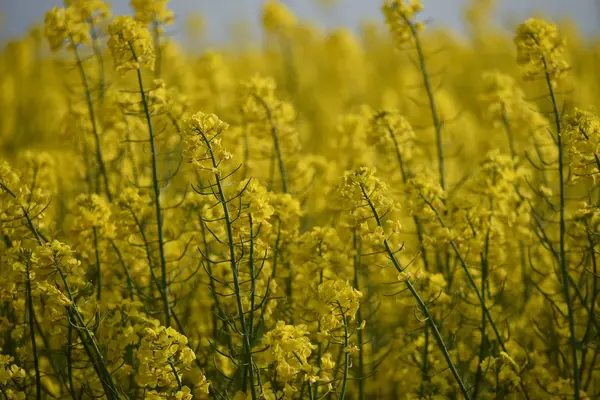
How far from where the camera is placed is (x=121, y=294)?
10.7ft

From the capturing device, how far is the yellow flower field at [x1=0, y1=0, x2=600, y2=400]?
7.64 feet

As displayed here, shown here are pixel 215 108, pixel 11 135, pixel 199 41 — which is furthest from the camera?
pixel 199 41

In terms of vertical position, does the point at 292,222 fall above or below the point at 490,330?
above

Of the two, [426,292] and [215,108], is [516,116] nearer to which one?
[426,292]

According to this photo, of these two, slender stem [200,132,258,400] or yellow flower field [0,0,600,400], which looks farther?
yellow flower field [0,0,600,400]

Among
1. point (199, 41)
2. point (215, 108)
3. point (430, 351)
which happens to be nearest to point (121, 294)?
point (430, 351)

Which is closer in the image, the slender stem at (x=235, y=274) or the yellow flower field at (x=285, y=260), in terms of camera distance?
the slender stem at (x=235, y=274)

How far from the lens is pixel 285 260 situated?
10.4 feet

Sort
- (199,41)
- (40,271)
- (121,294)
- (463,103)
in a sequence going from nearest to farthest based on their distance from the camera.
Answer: (40,271) → (121,294) → (463,103) → (199,41)

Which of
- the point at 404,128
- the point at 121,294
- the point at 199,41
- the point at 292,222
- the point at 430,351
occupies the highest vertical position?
the point at 199,41

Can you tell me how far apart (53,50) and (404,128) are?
1996 millimetres

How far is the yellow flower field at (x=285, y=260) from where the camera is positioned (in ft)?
7.64

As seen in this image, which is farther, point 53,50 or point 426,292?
point 53,50

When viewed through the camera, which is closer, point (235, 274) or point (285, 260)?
point (235, 274)
